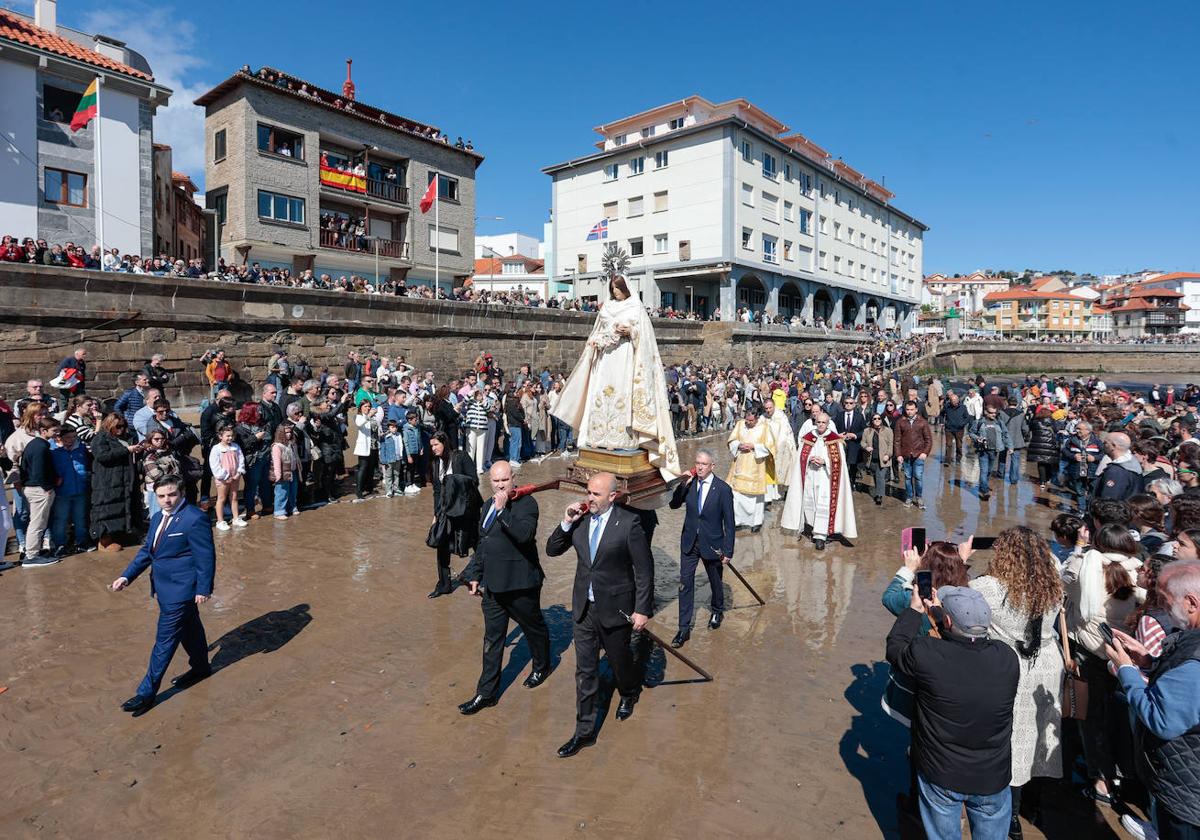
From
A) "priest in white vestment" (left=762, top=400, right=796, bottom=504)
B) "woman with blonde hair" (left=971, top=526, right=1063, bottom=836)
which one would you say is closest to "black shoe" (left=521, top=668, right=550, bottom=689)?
"woman with blonde hair" (left=971, top=526, right=1063, bottom=836)

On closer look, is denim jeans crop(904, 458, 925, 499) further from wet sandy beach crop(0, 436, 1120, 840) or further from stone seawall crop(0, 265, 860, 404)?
stone seawall crop(0, 265, 860, 404)

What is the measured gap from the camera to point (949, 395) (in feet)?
49.3

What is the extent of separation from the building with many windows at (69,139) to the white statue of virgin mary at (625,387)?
19.5m

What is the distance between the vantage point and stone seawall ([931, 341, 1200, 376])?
52.0 meters

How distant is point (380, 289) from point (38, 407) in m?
13.4

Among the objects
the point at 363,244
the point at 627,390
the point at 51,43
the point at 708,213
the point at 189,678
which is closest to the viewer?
the point at 189,678

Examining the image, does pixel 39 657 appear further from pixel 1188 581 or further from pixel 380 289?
pixel 380 289

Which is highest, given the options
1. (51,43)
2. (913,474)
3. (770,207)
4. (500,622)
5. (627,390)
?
(770,207)

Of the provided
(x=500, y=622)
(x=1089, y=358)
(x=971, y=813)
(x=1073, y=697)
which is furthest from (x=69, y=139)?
(x=1089, y=358)

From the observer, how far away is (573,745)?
410 cm

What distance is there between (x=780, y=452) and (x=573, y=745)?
22.6 ft

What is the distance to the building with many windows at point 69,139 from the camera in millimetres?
18969

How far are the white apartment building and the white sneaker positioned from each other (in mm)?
29876

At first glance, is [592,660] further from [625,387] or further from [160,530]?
[160,530]
